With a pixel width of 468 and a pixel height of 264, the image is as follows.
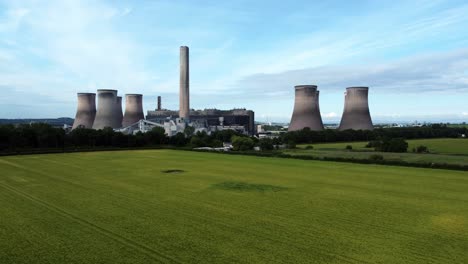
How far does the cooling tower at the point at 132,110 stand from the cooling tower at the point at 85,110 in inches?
253

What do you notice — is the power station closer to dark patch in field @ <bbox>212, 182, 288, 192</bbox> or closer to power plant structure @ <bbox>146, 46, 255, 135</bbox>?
power plant structure @ <bbox>146, 46, 255, 135</bbox>

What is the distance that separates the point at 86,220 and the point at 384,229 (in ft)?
25.7

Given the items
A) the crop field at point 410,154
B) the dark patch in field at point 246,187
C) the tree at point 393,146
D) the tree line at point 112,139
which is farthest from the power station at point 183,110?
the dark patch in field at point 246,187

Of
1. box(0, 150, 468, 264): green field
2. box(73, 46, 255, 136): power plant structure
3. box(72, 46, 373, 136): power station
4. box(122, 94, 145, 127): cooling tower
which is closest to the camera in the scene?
box(0, 150, 468, 264): green field

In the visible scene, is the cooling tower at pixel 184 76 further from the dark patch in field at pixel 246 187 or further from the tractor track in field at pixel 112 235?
the tractor track in field at pixel 112 235

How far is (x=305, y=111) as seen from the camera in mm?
56438

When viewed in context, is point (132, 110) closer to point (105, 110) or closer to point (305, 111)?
point (105, 110)

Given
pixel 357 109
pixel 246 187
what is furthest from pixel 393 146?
pixel 246 187

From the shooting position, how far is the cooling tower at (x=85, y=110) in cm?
6092

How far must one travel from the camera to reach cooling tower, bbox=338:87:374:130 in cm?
5528

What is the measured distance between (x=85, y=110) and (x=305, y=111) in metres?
35.0

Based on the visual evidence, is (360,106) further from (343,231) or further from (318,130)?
(343,231)

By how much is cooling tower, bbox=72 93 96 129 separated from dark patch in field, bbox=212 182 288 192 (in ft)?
161

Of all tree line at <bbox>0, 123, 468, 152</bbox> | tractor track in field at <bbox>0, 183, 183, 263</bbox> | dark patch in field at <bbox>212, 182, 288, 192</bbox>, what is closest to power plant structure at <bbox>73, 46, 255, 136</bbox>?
tree line at <bbox>0, 123, 468, 152</bbox>
